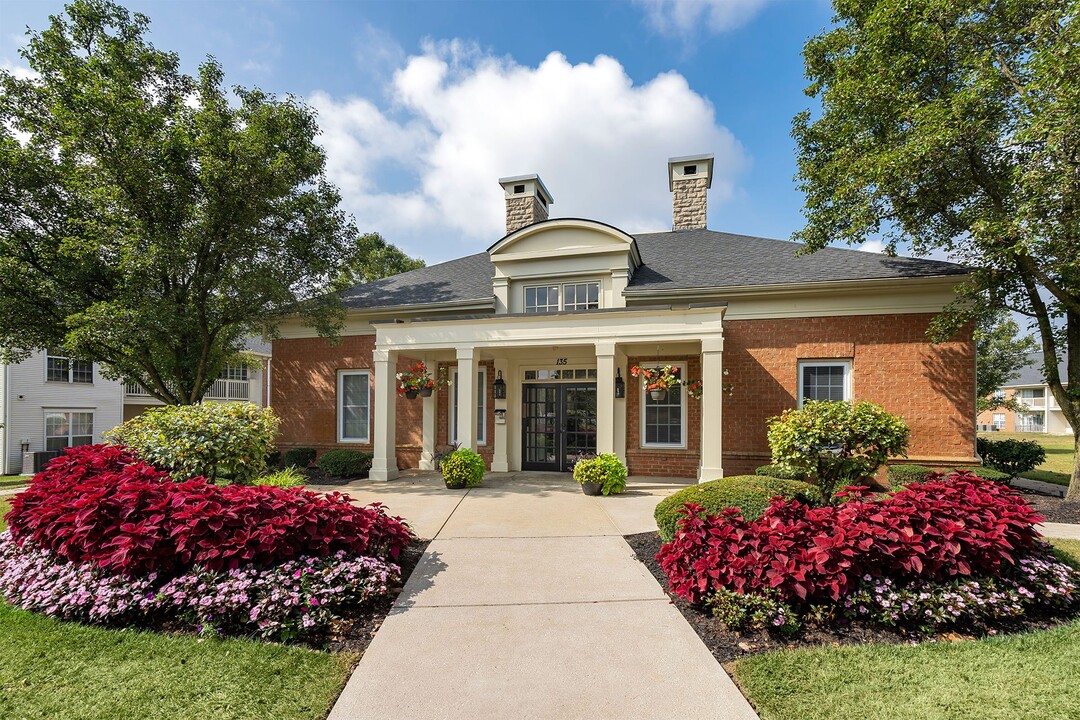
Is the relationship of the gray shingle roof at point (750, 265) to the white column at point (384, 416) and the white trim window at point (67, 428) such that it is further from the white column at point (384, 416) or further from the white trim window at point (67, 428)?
the white trim window at point (67, 428)

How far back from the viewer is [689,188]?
15.0 meters

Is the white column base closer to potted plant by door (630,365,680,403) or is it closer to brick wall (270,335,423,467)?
brick wall (270,335,423,467)

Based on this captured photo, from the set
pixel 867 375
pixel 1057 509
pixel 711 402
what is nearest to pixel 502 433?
pixel 711 402

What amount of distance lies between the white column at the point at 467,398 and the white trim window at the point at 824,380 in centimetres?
717

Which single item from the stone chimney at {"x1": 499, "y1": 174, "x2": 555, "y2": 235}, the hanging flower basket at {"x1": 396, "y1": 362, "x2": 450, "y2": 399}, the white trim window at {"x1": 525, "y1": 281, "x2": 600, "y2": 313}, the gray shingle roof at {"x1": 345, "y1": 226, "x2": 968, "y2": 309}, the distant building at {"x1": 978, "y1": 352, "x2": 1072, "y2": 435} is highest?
the stone chimney at {"x1": 499, "y1": 174, "x2": 555, "y2": 235}

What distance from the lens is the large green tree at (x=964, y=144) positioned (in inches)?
268

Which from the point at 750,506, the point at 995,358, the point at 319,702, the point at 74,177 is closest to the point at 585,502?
the point at 750,506

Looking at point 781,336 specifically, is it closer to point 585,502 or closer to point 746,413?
point 746,413

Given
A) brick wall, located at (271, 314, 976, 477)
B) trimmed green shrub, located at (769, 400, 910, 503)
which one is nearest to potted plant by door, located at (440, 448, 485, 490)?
brick wall, located at (271, 314, 976, 477)

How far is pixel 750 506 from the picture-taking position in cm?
536

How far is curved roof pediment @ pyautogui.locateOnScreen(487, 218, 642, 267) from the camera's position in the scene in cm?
1149

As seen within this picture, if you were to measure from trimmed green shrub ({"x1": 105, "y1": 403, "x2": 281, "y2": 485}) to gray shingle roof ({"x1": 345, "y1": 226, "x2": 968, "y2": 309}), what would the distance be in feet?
20.0

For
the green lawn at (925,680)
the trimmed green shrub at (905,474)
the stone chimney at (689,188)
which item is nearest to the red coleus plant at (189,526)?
the green lawn at (925,680)

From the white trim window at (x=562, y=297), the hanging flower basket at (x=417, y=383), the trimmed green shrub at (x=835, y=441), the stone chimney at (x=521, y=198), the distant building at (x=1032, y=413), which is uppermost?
the stone chimney at (x=521, y=198)
